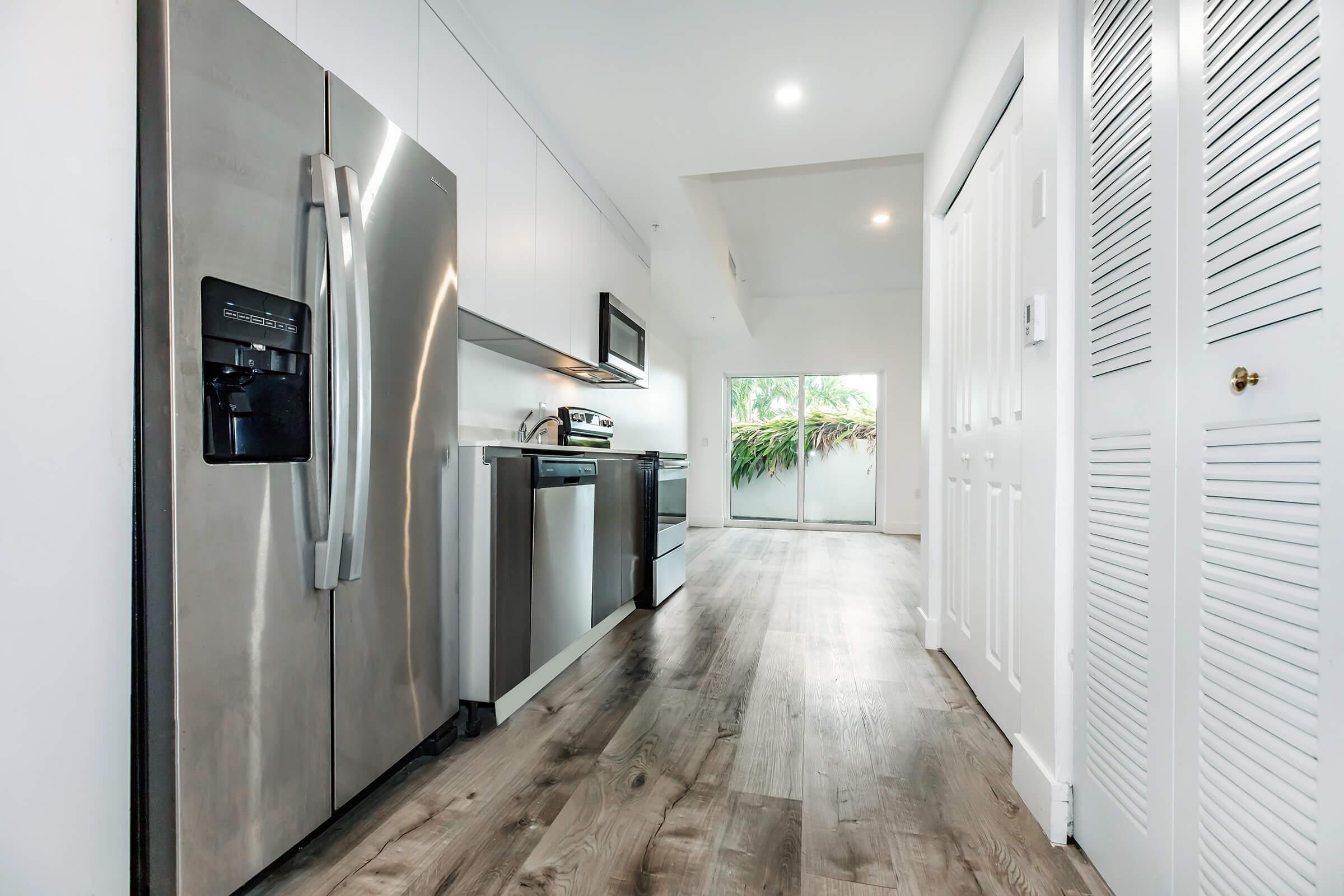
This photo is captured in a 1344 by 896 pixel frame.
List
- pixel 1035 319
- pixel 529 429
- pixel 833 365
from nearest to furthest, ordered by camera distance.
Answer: pixel 1035 319, pixel 529 429, pixel 833 365

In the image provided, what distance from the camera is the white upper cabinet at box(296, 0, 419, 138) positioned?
1504 millimetres

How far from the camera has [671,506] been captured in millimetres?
3773

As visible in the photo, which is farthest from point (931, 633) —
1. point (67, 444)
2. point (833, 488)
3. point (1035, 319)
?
point (833, 488)

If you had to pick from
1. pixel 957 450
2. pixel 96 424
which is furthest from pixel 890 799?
pixel 96 424

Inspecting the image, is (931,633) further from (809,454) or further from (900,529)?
(809,454)

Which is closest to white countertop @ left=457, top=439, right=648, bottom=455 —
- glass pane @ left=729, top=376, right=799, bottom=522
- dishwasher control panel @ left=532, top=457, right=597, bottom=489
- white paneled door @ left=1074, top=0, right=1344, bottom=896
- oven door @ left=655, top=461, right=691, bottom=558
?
dishwasher control panel @ left=532, top=457, right=597, bottom=489

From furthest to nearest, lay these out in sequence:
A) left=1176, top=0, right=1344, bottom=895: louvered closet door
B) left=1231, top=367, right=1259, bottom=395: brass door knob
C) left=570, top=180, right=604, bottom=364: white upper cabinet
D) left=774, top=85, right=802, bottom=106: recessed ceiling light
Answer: left=570, top=180, right=604, bottom=364: white upper cabinet < left=774, top=85, right=802, bottom=106: recessed ceiling light < left=1231, top=367, right=1259, bottom=395: brass door knob < left=1176, top=0, right=1344, bottom=895: louvered closet door

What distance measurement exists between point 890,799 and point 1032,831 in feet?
0.96

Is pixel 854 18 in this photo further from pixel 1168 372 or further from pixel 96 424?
pixel 96 424

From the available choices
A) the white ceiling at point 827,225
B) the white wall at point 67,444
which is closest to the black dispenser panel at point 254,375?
the white wall at point 67,444

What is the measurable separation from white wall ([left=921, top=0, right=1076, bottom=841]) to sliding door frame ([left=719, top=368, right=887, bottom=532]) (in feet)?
18.5

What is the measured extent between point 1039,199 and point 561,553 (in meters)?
1.80

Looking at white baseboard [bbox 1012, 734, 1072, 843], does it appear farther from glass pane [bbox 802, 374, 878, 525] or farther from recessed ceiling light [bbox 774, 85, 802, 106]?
glass pane [bbox 802, 374, 878, 525]

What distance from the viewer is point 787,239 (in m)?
5.60
